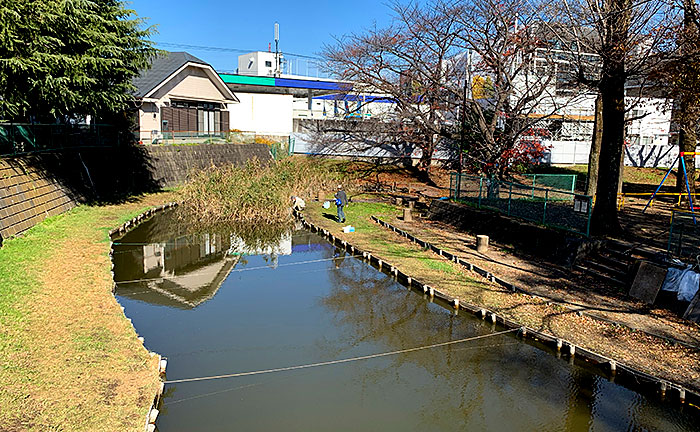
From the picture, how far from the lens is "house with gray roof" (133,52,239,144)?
2727 centimetres

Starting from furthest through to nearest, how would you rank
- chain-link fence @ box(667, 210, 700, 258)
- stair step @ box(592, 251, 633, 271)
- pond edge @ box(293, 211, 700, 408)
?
1. stair step @ box(592, 251, 633, 271)
2. chain-link fence @ box(667, 210, 700, 258)
3. pond edge @ box(293, 211, 700, 408)

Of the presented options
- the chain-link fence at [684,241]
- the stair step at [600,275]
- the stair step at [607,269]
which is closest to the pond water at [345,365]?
the stair step at [600,275]

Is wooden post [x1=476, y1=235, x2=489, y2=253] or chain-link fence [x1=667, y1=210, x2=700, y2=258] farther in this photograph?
wooden post [x1=476, y1=235, x2=489, y2=253]

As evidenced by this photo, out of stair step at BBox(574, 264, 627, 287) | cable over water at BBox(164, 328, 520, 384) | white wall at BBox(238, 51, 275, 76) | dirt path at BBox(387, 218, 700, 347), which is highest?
white wall at BBox(238, 51, 275, 76)

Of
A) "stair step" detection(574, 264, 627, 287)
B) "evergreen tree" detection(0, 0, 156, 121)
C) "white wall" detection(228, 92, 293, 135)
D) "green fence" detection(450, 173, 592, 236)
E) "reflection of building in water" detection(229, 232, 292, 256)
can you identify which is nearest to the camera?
"stair step" detection(574, 264, 627, 287)

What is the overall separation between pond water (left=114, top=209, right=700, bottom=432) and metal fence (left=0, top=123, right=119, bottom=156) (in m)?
6.50

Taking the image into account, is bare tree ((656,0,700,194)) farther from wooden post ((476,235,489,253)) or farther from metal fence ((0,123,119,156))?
metal fence ((0,123,119,156))

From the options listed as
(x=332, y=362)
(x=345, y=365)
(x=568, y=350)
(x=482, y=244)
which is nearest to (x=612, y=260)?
(x=482, y=244)

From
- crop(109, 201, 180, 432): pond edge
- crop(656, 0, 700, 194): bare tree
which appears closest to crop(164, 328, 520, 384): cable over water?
crop(109, 201, 180, 432): pond edge

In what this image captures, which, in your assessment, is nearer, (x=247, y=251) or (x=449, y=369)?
(x=449, y=369)

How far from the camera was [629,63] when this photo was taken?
13.1 meters

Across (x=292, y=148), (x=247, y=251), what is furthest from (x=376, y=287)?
(x=292, y=148)

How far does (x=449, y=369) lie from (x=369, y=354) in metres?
1.27

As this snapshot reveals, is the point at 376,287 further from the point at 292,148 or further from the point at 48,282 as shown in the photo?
the point at 292,148
